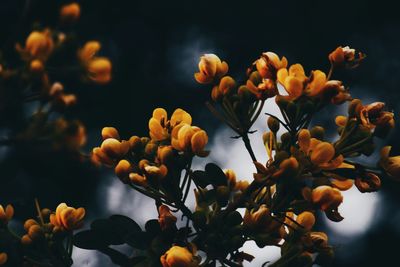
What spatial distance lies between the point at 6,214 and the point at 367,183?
1.97 ft

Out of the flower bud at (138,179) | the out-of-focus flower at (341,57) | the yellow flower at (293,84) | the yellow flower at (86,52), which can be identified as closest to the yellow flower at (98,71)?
the yellow flower at (86,52)

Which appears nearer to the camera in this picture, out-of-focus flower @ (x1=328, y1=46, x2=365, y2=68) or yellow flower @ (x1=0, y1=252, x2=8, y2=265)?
yellow flower @ (x1=0, y1=252, x2=8, y2=265)

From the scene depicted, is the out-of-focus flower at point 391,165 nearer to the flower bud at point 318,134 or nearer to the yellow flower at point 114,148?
the flower bud at point 318,134

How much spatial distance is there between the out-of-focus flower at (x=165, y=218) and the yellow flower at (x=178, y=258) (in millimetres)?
65

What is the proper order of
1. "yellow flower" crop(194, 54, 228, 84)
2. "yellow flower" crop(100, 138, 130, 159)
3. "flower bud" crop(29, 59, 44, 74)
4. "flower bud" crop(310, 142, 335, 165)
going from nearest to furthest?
"flower bud" crop(29, 59, 44, 74) → "flower bud" crop(310, 142, 335, 165) → "yellow flower" crop(100, 138, 130, 159) → "yellow flower" crop(194, 54, 228, 84)

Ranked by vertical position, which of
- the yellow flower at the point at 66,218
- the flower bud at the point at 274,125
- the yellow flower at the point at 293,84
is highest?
the yellow flower at the point at 293,84

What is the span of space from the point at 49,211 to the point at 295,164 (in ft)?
1.53

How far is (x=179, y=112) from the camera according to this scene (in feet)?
4.07

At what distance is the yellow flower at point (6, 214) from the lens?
1110mm

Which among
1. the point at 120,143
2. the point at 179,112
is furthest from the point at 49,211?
the point at 179,112

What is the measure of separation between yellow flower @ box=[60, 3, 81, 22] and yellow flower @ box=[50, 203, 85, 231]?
0.34m

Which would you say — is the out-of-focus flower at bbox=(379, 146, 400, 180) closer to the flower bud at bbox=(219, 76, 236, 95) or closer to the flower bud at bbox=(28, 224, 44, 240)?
the flower bud at bbox=(219, 76, 236, 95)

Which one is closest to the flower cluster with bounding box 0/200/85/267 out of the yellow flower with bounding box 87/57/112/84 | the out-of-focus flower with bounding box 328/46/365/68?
the yellow flower with bounding box 87/57/112/84

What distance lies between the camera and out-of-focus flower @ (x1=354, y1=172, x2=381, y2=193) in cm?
109
